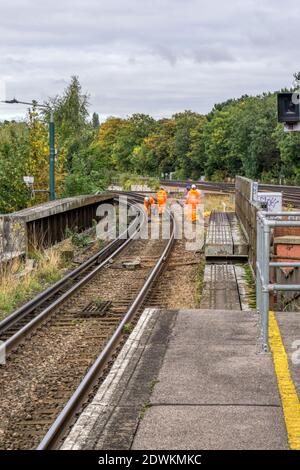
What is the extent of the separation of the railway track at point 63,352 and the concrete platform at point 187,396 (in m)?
0.52

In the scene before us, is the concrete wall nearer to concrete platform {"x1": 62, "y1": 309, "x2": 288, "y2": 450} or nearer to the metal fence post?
concrete platform {"x1": 62, "y1": 309, "x2": 288, "y2": 450}

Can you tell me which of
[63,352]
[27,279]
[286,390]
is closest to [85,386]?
[286,390]

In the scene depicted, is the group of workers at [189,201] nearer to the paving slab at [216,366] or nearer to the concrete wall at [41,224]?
the concrete wall at [41,224]

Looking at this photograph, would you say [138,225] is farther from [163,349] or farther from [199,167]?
[199,167]

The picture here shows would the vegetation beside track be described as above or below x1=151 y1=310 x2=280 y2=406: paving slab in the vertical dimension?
above

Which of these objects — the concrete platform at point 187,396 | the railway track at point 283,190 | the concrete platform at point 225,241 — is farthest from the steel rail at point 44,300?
the railway track at point 283,190

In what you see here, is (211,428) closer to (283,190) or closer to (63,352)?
(63,352)

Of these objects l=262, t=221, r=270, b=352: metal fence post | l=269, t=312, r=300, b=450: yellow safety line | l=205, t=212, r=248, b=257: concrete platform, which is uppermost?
l=262, t=221, r=270, b=352: metal fence post

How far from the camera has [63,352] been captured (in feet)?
32.6

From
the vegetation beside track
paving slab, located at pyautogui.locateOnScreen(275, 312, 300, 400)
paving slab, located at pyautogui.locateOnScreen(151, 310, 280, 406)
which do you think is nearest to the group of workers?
the vegetation beside track

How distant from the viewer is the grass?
13116mm

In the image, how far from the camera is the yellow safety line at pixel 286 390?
5316mm

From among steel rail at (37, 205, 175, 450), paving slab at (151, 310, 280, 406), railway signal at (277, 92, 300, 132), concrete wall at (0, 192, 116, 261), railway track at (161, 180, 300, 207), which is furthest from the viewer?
railway track at (161, 180, 300, 207)

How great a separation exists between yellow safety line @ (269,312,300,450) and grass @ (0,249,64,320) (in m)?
5.66
